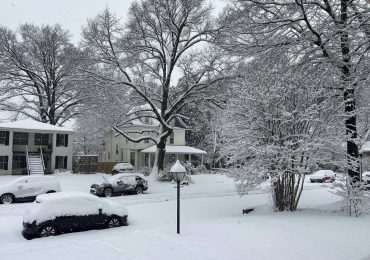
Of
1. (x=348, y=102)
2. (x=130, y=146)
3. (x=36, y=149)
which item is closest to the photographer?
(x=348, y=102)

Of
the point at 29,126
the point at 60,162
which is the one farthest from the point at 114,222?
the point at 60,162

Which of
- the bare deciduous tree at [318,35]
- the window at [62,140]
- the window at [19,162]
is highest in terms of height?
the bare deciduous tree at [318,35]

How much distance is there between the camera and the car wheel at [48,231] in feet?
44.0

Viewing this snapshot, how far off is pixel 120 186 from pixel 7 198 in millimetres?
7052

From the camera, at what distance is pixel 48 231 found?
1353 cm

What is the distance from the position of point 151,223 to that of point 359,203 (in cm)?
871

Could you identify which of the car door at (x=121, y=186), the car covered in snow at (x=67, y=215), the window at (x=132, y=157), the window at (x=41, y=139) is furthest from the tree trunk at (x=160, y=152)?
the car covered in snow at (x=67, y=215)

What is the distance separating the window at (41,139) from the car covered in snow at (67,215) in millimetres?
26339

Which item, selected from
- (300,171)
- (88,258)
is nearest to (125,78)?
(300,171)

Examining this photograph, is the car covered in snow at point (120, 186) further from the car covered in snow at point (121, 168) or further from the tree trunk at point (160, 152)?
the car covered in snow at point (121, 168)

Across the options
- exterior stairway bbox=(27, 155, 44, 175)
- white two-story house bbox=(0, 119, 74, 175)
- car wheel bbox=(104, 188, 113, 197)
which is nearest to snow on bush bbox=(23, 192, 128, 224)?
car wheel bbox=(104, 188, 113, 197)

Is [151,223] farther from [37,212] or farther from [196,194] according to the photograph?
[196,194]

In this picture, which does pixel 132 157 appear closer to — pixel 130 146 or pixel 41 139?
pixel 130 146

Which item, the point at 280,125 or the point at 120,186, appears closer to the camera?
the point at 280,125
